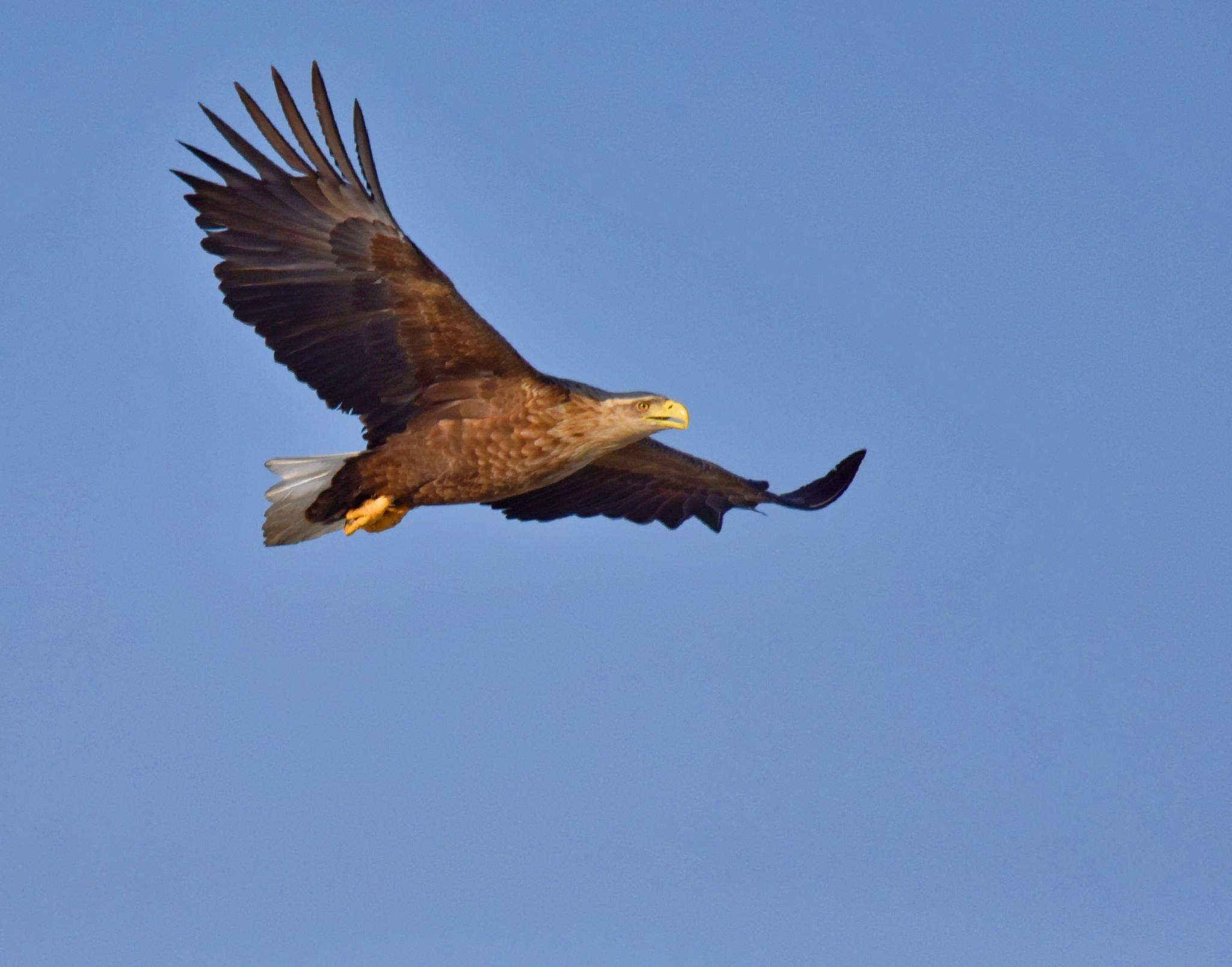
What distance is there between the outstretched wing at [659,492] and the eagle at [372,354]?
143 cm

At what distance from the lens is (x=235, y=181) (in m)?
10.0

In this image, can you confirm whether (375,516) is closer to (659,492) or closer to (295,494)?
(295,494)

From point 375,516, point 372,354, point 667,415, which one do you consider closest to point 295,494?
point 375,516

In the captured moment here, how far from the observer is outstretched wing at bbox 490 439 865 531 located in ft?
39.7

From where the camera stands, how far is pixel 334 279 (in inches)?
398

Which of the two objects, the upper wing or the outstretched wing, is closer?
the upper wing

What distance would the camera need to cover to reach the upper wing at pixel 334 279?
9883mm

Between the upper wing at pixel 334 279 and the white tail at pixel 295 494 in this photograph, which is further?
the white tail at pixel 295 494

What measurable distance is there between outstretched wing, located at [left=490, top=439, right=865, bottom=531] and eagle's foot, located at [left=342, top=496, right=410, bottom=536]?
4.92 ft

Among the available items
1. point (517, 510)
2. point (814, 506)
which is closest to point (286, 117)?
point (517, 510)

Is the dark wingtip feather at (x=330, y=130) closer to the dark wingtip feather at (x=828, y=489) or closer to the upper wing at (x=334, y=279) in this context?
the upper wing at (x=334, y=279)

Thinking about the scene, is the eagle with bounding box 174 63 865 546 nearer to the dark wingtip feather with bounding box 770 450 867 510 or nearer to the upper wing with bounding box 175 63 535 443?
the upper wing with bounding box 175 63 535 443

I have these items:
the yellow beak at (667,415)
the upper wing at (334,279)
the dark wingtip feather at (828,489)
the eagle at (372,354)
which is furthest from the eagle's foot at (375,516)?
the dark wingtip feather at (828,489)

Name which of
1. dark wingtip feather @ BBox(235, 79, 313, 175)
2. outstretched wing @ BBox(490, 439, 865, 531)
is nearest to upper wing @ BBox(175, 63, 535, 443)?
dark wingtip feather @ BBox(235, 79, 313, 175)
